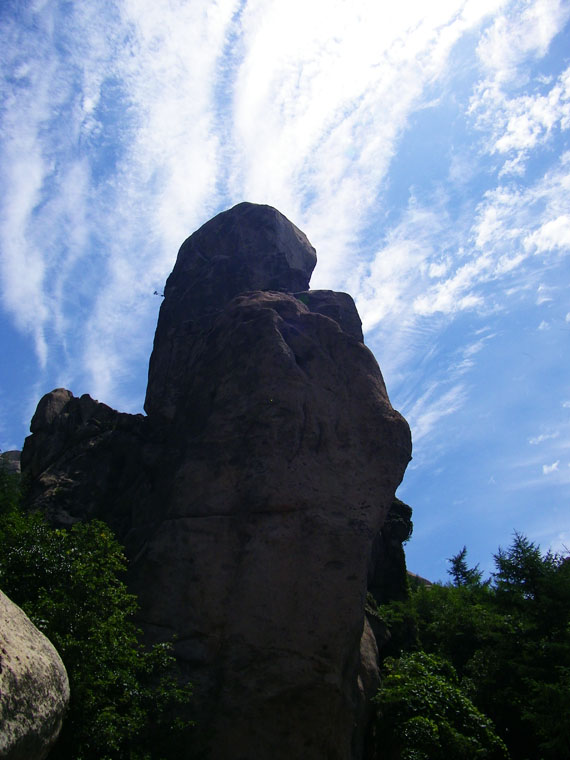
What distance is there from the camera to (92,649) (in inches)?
384

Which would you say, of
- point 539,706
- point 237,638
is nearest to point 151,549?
point 237,638

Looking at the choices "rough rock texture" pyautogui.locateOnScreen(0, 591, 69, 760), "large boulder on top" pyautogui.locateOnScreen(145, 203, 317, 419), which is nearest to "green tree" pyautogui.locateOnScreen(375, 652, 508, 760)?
"rough rock texture" pyautogui.locateOnScreen(0, 591, 69, 760)

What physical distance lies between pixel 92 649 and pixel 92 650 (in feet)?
0.05

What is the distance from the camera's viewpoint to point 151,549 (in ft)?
48.7

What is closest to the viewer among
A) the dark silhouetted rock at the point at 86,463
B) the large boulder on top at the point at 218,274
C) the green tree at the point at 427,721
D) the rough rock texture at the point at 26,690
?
the rough rock texture at the point at 26,690

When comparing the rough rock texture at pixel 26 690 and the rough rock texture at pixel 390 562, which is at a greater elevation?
the rough rock texture at pixel 390 562

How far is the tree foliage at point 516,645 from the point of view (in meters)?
13.9

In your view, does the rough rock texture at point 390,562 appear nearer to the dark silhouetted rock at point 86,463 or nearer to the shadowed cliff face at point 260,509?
the shadowed cliff face at point 260,509

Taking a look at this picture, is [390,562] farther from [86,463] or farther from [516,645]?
[86,463]

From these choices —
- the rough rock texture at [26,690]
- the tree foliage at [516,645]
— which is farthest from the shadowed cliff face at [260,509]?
the rough rock texture at [26,690]

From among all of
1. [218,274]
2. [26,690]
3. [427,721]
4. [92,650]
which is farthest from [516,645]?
[218,274]

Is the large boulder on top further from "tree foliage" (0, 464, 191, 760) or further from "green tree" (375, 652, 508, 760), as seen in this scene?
"green tree" (375, 652, 508, 760)

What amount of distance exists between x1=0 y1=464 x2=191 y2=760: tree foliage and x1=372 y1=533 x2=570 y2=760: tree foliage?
8.57 m

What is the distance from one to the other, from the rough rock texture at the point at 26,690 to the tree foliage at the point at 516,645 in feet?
37.4
